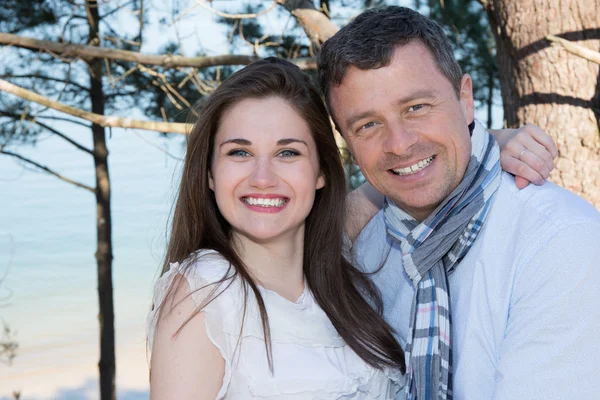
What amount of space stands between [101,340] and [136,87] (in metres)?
2.37

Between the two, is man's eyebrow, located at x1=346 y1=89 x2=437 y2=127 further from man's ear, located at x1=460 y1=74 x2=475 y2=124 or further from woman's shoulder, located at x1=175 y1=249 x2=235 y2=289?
woman's shoulder, located at x1=175 y1=249 x2=235 y2=289

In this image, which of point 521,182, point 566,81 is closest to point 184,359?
point 521,182

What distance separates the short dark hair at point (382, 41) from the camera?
2.02 m

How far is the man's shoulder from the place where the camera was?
181 centimetres

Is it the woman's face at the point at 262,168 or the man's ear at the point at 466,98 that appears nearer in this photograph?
the woman's face at the point at 262,168

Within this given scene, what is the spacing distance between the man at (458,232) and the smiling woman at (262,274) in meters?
0.13

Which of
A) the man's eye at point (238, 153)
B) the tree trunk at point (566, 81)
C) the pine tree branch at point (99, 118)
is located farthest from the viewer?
the pine tree branch at point (99, 118)

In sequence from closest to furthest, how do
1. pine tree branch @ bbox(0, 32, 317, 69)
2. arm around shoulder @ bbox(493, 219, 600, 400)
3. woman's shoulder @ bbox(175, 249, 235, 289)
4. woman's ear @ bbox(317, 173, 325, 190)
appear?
arm around shoulder @ bbox(493, 219, 600, 400) < woman's shoulder @ bbox(175, 249, 235, 289) < woman's ear @ bbox(317, 173, 325, 190) < pine tree branch @ bbox(0, 32, 317, 69)

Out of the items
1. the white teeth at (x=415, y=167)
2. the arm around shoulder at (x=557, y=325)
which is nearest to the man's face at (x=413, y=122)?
the white teeth at (x=415, y=167)

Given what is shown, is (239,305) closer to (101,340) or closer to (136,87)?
(101,340)

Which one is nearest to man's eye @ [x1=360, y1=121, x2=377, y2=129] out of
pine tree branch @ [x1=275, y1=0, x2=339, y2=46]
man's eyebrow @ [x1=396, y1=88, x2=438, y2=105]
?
man's eyebrow @ [x1=396, y1=88, x2=438, y2=105]

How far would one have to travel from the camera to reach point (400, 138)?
2.04 meters

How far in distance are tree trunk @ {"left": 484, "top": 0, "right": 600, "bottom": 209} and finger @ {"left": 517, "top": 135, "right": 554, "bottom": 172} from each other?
1.39m

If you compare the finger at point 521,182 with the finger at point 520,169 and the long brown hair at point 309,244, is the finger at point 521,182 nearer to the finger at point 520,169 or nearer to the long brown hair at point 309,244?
the finger at point 520,169
